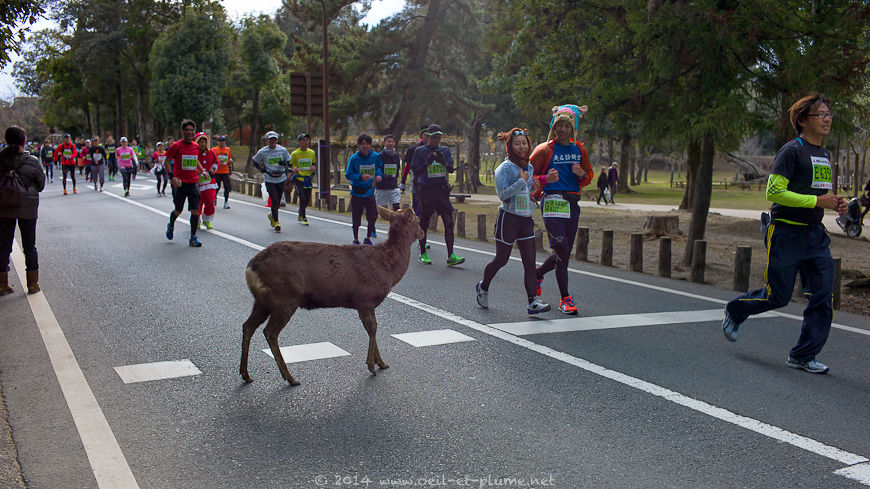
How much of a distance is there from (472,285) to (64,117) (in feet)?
287

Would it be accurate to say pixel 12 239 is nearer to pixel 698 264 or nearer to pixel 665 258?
pixel 665 258

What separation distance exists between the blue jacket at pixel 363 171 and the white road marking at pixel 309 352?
6.44m

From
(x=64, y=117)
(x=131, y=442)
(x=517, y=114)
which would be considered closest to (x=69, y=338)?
(x=131, y=442)

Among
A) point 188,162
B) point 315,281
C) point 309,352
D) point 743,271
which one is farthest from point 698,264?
point 188,162

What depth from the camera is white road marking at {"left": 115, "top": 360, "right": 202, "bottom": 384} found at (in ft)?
18.7

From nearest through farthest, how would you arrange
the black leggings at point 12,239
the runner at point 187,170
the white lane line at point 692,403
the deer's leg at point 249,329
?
the white lane line at point 692,403 → the deer's leg at point 249,329 → the black leggings at point 12,239 → the runner at point 187,170

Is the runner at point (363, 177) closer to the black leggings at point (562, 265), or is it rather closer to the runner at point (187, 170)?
the runner at point (187, 170)

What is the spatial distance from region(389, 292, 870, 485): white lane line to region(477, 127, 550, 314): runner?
2.73 feet

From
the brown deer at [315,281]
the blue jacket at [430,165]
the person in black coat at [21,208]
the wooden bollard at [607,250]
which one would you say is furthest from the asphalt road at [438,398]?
the wooden bollard at [607,250]

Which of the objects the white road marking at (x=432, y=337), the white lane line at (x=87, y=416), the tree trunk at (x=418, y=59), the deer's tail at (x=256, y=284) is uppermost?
the tree trunk at (x=418, y=59)

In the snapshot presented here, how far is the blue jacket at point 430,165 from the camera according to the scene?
453 inches

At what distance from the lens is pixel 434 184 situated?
37.8ft

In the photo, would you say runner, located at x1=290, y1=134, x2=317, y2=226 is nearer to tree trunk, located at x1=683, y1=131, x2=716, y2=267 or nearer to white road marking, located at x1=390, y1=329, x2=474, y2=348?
tree trunk, located at x1=683, y1=131, x2=716, y2=267

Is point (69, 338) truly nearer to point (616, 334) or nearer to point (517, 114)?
point (616, 334)
